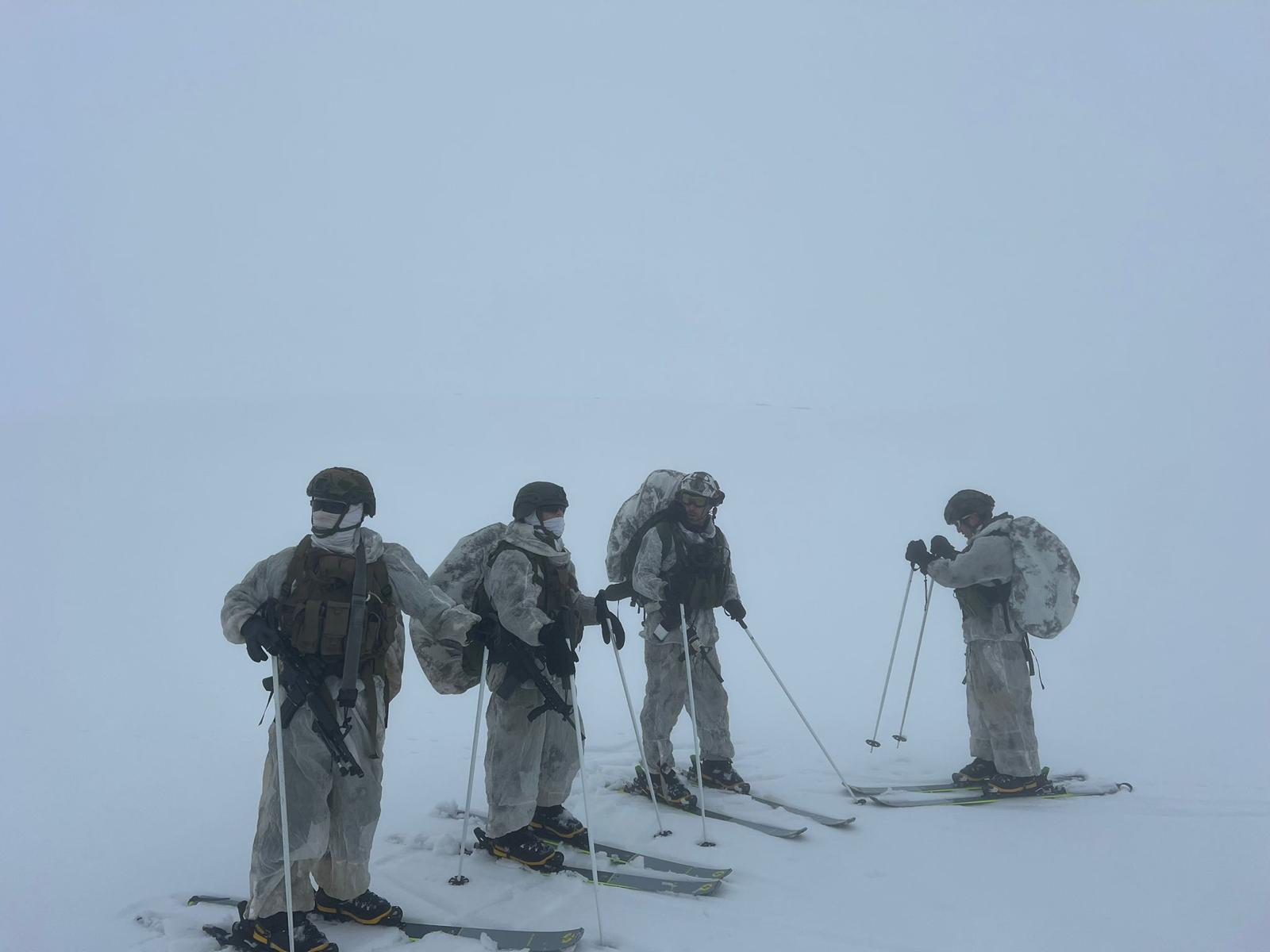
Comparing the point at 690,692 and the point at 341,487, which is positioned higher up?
the point at 341,487

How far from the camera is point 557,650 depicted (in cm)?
536

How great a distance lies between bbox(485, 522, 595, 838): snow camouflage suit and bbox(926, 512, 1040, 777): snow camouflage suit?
3.27m

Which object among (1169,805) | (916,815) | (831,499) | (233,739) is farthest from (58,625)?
(831,499)

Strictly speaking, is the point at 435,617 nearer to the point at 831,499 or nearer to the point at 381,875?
the point at 381,875

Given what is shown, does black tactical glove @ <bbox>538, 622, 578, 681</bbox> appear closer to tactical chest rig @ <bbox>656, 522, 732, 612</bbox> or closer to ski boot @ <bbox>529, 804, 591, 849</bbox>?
ski boot @ <bbox>529, 804, 591, 849</bbox>

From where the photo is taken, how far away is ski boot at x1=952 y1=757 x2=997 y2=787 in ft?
23.6

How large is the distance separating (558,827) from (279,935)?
6.67ft

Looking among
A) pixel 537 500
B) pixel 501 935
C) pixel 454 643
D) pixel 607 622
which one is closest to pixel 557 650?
pixel 607 622

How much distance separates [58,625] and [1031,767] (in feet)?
49.8

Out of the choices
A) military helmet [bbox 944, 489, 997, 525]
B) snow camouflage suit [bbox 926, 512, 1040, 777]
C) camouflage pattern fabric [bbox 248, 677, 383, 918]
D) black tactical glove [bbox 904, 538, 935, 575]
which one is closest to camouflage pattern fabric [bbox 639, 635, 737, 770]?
black tactical glove [bbox 904, 538, 935, 575]

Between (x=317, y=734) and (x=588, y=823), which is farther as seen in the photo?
(x=588, y=823)

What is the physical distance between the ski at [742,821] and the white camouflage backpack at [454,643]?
2025mm

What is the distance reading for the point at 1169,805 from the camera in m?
6.69

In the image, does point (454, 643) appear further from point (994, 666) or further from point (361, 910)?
point (994, 666)
